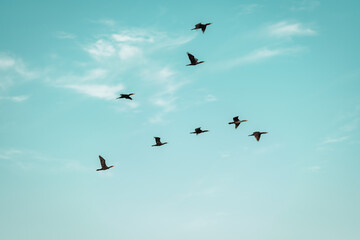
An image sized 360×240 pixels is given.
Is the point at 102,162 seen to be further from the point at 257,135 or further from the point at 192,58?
the point at 257,135

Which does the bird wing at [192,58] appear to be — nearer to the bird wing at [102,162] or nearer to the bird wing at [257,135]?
the bird wing at [257,135]

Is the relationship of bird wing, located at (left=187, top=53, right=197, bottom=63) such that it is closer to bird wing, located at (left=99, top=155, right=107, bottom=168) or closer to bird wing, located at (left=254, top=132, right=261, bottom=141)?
bird wing, located at (left=254, top=132, right=261, bottom=141)

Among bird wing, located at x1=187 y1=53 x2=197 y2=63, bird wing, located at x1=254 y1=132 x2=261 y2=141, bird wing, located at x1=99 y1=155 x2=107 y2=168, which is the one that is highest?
bird wing, located at x1=187 y1=53 x2=197 y2=63

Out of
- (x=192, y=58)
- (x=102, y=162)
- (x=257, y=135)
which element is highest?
(x=192, y=58)

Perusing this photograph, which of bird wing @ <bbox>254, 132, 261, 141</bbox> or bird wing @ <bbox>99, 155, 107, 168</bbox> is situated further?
bird wing @ <bbox>99, 155, 107, 168</bbox>

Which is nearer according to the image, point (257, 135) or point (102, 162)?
point (257, 135)

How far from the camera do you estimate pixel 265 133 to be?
6297 centimetres

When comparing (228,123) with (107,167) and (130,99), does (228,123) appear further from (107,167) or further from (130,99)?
(107,167)

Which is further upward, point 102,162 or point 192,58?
point 192,58

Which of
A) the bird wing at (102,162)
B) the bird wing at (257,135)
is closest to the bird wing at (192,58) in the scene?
the bird wing at (257,135)

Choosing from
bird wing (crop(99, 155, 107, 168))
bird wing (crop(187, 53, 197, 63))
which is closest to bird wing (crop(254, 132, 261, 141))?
bird wing (crop(187, 53, 197, 63))

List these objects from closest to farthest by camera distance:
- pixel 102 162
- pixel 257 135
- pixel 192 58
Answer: pixel 192 58 → pixel 257 135 → pixel 102 162

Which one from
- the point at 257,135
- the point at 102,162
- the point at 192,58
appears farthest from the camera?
the point at 102,162

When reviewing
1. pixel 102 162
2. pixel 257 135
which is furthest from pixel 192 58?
pixel 102 162
